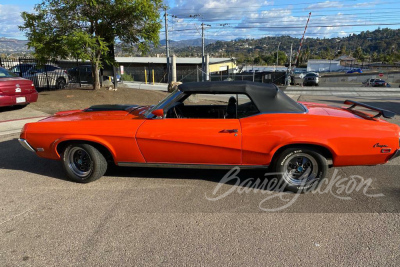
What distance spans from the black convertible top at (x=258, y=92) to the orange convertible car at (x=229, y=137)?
1cm

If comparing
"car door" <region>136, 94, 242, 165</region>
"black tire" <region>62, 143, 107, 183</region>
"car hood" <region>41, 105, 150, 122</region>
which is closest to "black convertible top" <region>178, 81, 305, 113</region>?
"car door" <region>136, 94, 242, 165</region>

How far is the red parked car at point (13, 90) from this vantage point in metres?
8.24

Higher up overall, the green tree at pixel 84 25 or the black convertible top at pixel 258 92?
the green tree at pixel 84 25

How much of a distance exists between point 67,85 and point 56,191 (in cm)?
1345

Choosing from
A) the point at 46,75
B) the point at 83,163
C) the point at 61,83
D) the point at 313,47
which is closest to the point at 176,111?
the point at 83,163

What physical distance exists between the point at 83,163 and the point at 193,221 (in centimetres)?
192

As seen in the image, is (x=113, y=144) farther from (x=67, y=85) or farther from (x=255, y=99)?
(x=67, y=85)

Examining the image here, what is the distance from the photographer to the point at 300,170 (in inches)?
147

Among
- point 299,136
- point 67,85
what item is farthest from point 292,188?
point 67,85

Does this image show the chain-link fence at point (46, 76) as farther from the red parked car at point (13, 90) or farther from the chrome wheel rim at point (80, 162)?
the chrome wheel rim at point (80, 162)

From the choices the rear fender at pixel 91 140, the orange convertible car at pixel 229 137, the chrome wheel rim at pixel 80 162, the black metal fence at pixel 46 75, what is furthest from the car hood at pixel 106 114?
the black metal fence at pixel 46 75

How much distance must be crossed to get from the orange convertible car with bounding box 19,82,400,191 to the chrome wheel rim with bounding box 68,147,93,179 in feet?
0.04

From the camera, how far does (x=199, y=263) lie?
2.44 metres

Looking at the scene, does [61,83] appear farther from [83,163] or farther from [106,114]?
[83,163]
